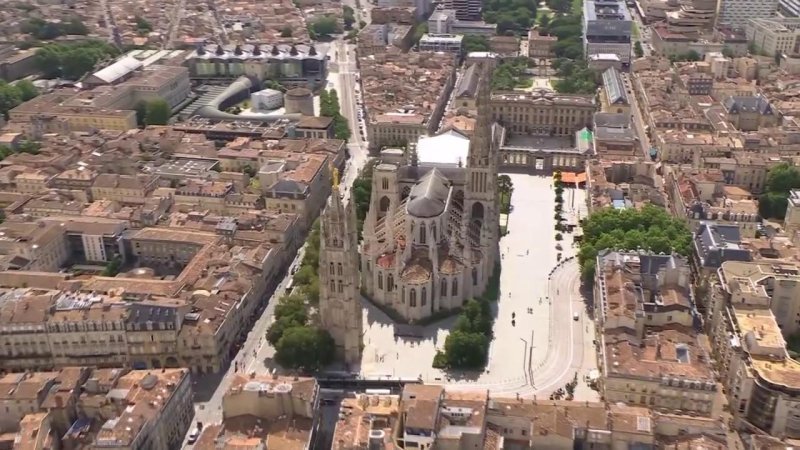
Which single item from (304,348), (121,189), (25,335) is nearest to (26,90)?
(121,189)

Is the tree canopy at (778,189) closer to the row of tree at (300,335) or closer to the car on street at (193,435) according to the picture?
the row of tree at (300,335)

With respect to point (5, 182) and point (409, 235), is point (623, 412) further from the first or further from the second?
point (5, 182)

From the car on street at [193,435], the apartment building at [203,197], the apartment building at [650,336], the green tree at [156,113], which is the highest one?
the green tree at [156,113]

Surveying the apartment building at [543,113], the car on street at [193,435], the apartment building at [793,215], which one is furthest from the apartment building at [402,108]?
the car on street at [193,435]

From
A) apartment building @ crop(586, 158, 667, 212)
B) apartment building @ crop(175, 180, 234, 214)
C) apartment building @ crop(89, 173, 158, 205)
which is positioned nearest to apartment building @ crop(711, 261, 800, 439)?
apartment building @ crop(586, 158, 667, 212)

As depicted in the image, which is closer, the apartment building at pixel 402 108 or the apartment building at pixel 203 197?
the apartment building at pixel 203 197
